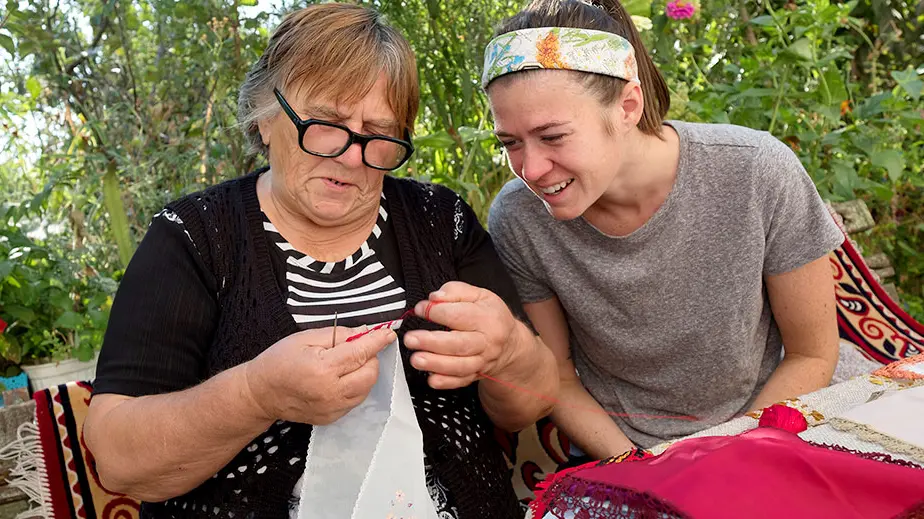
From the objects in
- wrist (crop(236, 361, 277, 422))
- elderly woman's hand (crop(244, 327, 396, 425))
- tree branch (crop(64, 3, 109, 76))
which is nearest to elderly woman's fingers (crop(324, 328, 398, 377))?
elderly woman's hand (crop(244, 327, 396, 425))

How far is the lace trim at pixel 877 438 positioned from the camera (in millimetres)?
1283

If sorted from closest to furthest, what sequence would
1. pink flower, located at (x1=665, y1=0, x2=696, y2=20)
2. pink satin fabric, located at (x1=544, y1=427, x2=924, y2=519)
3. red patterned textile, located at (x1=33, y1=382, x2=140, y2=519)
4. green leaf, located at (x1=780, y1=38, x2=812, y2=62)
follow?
pink satin fabric, located at (x1=544, y1=427, x2=924, y2=519), red patterned textile, located at (x1=33, y1=382, x2=140, y2=519), green leaf, located at (x1=780, y1=38, x2=812, y2=62), pink flower, located at (x1=665, y1=0, x2=696, y2=20)

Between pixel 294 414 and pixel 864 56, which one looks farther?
pixel 864 56

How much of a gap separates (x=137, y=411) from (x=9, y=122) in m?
2.40

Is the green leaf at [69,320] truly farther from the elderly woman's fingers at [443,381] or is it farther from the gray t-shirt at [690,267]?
the elderly woman's fingers at [443,381]

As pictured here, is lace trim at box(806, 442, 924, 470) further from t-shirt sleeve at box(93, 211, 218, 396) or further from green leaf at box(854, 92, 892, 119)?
green leaf at box(854, 92, 892, 119)

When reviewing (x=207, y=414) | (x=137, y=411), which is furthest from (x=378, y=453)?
(x=137, y=411)

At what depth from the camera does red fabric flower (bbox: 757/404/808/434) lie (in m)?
1.42

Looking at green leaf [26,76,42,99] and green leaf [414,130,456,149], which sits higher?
green leaf [26,76,42,99]

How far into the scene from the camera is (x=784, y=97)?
3340 mm

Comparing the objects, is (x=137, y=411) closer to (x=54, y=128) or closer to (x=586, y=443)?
(x=586, y=443)

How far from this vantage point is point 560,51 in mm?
1738

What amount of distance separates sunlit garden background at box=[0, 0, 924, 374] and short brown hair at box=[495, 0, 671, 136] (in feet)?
2.66

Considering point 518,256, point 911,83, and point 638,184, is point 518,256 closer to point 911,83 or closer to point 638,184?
point 638,184
